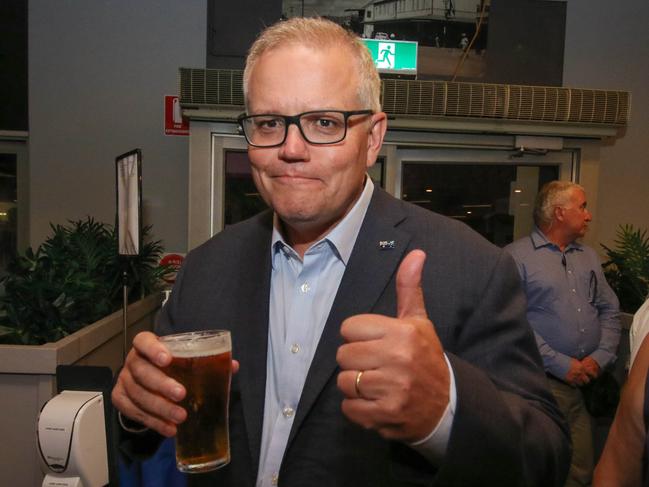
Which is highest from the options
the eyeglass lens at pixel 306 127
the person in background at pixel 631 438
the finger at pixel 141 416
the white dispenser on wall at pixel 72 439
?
the eyeglass lens at pixel 306 127

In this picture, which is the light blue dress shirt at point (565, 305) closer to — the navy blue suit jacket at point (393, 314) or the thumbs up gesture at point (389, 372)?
the navy blue suit jacket at point (393, 314)

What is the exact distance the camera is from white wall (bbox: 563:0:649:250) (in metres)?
4.34

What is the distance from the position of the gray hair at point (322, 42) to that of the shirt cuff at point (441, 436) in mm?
656

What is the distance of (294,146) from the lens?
1182 mm

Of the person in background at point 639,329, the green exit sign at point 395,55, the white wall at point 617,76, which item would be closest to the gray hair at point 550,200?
the white wall at point 617,76

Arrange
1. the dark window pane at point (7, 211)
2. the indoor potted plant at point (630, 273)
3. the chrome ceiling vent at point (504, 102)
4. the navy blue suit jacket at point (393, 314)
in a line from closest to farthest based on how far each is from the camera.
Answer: the navy blue suit jacket at point (393, 314), the chrome ceiling vent at point (504, 102), the indoor potted plant at point (630, 273), the dark window pane at point (7, 211)

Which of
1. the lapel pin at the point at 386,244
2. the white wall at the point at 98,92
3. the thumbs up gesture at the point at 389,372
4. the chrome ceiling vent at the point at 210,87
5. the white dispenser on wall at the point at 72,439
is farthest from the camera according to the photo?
the white wall at the point at 98,92

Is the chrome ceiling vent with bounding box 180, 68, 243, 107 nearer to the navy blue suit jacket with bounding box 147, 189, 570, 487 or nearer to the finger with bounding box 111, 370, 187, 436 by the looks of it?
the navy blue suit jacket with bounding box 147, 189, 570, 487

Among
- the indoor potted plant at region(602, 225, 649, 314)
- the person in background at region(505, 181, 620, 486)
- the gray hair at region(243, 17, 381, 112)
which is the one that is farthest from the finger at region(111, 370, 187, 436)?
the indoor potted plant at region(602, 225, 649, 314)

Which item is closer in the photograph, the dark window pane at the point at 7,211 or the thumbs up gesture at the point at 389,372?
the thumbs up gesture at the point at 389,372

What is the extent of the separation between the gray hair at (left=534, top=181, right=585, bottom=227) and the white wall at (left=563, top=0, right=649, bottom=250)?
1.01m

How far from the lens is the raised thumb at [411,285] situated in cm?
85

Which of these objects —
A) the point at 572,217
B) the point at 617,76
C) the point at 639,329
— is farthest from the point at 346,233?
the point at 617,76

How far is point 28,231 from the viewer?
4.31m
